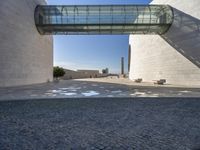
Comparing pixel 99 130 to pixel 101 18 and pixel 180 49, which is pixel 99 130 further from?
pixel 101 18

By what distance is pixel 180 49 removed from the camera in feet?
86.2

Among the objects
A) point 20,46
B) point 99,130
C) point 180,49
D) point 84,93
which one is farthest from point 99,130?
point 180,49

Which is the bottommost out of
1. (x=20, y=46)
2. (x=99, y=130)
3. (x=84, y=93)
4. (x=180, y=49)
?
(x=99, y=130)

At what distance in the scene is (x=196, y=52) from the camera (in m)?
23.4

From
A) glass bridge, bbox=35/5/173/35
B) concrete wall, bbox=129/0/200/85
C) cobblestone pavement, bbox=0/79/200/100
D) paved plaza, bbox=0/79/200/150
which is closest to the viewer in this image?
paved plaza, bbox=0/79/200/150

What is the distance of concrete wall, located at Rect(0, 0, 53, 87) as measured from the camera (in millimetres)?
19453

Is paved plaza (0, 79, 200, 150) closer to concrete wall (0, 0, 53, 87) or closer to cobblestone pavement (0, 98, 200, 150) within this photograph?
cobblestone pavement (0, 98, 200, 150)

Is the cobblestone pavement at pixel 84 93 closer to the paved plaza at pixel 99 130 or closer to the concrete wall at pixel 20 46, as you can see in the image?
the concrete wall at pixel 20 46

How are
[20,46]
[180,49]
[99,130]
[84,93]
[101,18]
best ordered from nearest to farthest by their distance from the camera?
[99,130]
[84,93]
[20,46]
[180,49]
[101,18]

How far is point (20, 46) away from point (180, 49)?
19213mm

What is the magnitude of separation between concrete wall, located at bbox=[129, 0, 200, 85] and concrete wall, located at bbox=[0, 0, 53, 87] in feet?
58.2

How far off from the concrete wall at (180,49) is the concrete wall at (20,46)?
698 inches

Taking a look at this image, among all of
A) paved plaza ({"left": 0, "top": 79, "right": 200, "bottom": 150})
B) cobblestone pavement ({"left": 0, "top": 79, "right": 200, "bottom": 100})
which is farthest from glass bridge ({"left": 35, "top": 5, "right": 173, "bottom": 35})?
paved plaza ({"left": 0, "top": 79, "right": 200, "bottom": 150})

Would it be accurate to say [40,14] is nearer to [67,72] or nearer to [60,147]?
[60,147]
